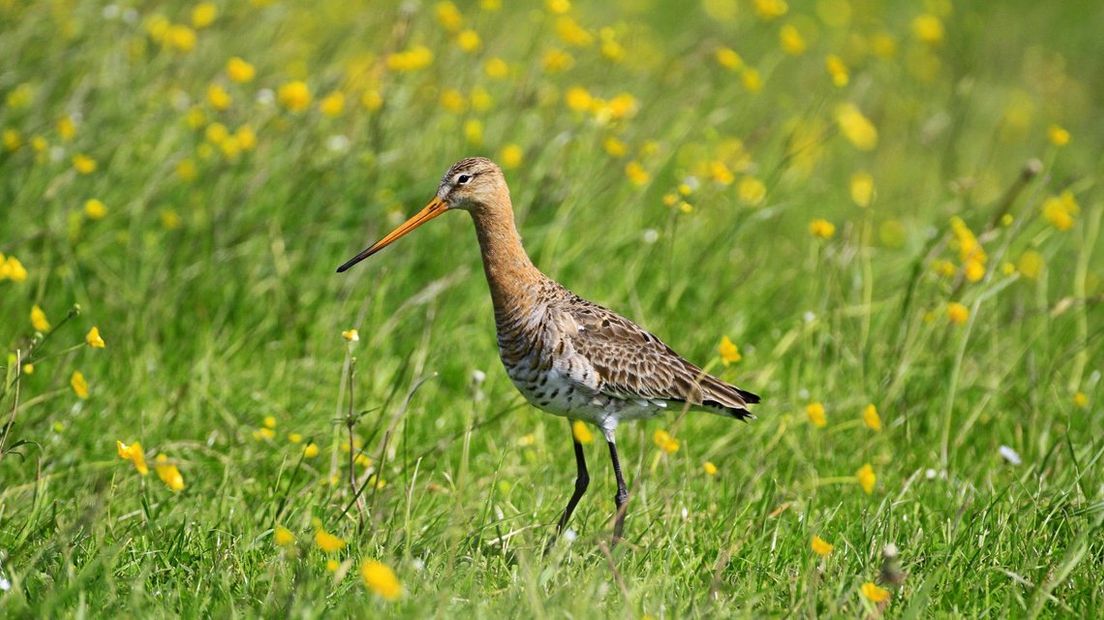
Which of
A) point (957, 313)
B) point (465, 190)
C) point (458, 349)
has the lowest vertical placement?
point (458, 349)

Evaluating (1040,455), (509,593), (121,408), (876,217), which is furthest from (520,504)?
(876,217)

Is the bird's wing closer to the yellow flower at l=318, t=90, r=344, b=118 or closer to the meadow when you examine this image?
the meadow

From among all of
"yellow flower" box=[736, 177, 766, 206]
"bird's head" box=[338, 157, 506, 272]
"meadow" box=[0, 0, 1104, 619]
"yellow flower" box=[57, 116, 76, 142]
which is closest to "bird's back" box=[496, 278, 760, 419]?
"meadow" box=[0, 0, 1104, 619]

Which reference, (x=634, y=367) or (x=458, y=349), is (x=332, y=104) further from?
(x=634, y=367)

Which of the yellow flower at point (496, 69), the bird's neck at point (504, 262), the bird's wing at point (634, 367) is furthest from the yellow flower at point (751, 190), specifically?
the bird's neck at point (504, 262)

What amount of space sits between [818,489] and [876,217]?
4.29 m

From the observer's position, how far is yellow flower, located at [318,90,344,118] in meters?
6.77

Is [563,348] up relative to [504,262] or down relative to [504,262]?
down

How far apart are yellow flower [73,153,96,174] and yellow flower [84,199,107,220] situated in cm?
14

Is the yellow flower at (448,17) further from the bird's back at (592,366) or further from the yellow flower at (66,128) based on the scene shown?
the bird's back at (592,366)

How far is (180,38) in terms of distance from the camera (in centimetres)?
705

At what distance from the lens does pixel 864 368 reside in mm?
6199

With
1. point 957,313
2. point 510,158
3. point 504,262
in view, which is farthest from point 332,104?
point 957,313

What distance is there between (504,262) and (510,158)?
2.01 m
